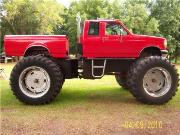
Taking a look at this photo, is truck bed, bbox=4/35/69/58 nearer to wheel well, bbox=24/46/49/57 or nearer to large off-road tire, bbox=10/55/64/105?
wheel well, bbox=24/46/49/57

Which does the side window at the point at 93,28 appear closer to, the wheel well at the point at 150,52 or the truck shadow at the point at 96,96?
the wheel well at the point at 150,52

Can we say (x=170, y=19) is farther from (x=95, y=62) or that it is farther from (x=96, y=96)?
(x=95, y=62)

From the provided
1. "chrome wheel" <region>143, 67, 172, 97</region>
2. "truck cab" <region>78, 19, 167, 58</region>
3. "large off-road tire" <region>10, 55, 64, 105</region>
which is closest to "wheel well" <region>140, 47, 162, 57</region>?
"truck cab" <region>78, 19, 167, 58</region>

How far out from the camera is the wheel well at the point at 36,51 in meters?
10.8

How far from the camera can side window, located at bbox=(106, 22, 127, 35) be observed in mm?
10805

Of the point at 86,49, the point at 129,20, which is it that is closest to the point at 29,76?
the point at 86,49

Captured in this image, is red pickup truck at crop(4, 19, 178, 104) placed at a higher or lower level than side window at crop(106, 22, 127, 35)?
lower

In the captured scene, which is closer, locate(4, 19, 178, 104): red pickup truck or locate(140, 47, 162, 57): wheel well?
locate(4, 19, 178, 104): red pickup truck

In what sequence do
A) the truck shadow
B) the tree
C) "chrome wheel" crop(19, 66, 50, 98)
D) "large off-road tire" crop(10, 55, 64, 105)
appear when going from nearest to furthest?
"large off-road tire" crop(10, 55, 64, 105) → "chrome wheel" crop(19, 66, 50, 98) → the truck shadow → the tree

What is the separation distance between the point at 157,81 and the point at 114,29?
1.86 m

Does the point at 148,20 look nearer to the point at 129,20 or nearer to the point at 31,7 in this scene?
the point at 129,20

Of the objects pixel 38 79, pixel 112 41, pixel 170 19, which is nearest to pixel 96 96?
pixel 112 41

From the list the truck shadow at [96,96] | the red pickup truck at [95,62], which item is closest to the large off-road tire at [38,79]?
the red pickup truck at [95,62]

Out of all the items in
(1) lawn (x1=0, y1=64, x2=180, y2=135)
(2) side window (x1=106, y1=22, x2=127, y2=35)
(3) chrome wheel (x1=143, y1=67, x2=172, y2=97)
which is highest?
(2) side window (x1=106, y1=22, x2=127, y2=35)
